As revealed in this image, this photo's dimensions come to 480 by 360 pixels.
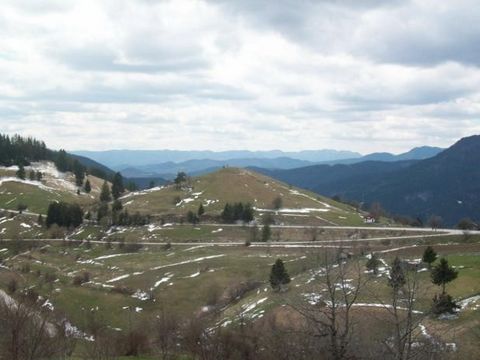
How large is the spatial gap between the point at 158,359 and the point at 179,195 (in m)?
158

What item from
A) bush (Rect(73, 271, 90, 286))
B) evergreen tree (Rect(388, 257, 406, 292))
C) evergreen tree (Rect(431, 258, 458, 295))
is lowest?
bush (Rect(73, 271, 90, 286))

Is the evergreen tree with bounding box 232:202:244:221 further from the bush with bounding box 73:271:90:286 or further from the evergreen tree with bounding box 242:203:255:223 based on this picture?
the bush with bounding box 73:271:90:286

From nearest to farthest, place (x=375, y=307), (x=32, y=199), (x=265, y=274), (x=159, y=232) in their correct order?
1. (x=375, y=307)
2. (x=265, y=274)
3. (x=159, y=232)
4. (x=32, y=199)

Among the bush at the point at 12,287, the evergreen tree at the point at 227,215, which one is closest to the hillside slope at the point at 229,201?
the evergreen tree at the point at 227,215

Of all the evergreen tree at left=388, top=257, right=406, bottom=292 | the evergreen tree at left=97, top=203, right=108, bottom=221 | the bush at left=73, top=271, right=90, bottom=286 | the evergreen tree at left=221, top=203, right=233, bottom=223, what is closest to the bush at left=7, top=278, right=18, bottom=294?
the bush at left=73, top=271, right=90, bottom=286

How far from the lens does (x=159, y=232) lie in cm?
14800

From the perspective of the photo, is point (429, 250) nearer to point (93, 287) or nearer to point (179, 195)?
point (93, 287)

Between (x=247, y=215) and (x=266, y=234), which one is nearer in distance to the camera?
(x=266, y=234)

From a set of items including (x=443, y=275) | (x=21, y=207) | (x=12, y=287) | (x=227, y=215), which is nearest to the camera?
(x=443, y=275)

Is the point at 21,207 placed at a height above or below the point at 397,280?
below

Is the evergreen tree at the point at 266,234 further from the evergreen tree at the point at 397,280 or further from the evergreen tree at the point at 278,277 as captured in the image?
the evergreen tree at the point at 397,280

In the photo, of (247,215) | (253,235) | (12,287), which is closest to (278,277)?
(12,287)

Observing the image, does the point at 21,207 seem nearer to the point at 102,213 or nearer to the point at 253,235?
the point at 102,213

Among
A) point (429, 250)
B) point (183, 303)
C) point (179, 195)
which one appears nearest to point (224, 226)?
point (179, 195)
